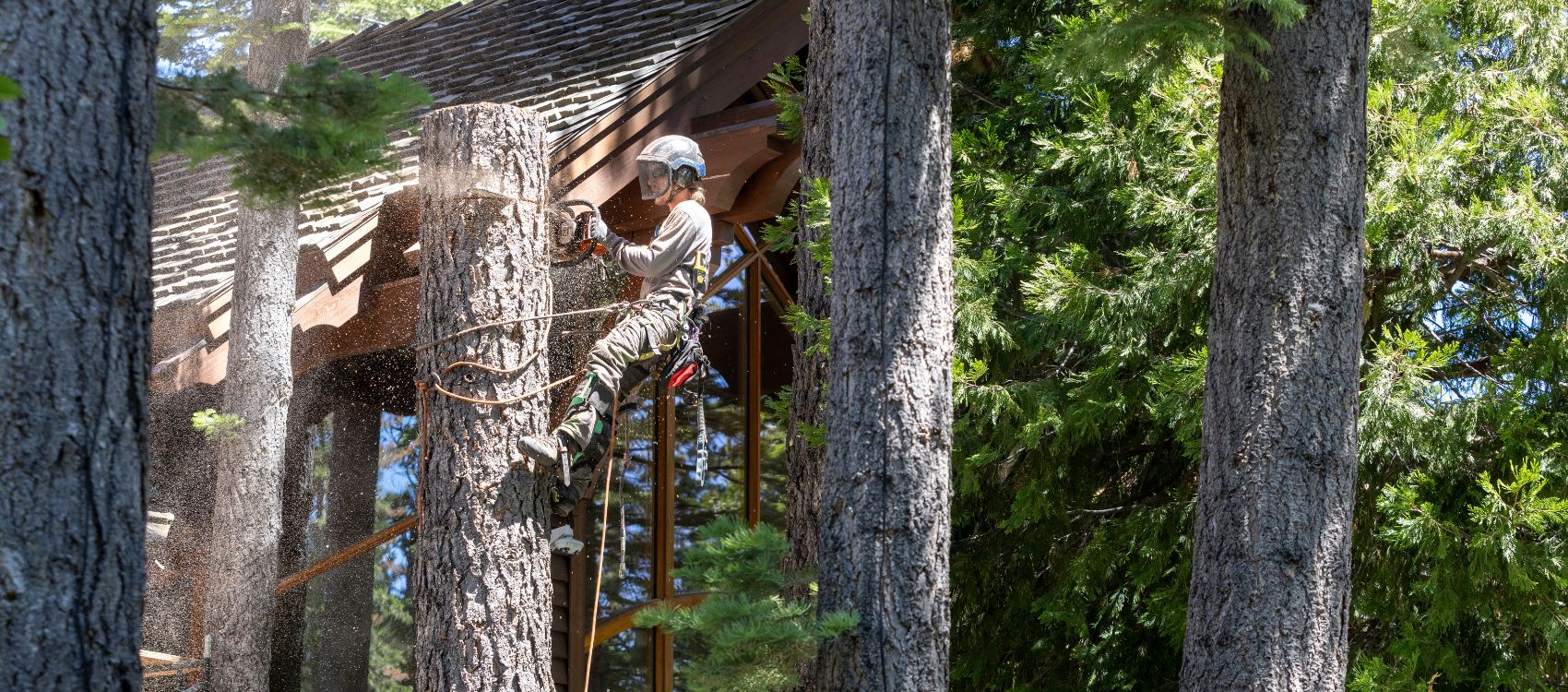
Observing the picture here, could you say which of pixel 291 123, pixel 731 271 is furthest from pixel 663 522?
pixel 291 123

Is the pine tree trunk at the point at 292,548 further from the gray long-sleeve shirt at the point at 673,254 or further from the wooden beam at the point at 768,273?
the wooden beam at the point at 768,273

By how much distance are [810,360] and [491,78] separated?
370 centimetres

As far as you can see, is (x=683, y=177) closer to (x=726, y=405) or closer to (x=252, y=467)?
(x=252, y=467)

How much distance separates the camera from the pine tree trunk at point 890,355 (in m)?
5.32

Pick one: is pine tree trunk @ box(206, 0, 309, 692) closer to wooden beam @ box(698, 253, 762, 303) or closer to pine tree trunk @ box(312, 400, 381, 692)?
pine tree trunk @ box(312, 400, 381, 692)

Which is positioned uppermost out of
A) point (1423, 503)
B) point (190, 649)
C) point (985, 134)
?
point (985, 134)

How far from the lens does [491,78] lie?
9992mm

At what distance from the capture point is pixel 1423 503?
22.4ft

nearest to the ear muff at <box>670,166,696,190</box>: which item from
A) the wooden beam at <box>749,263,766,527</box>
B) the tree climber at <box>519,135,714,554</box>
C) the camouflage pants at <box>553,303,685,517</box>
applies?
the tree climber at <box>519,135,714,554</box>

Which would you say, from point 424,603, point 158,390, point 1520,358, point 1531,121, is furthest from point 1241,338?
point 158,390

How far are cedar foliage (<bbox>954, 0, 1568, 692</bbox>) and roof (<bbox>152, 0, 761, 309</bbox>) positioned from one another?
2.24 metres

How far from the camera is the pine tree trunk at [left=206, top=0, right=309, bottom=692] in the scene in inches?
287

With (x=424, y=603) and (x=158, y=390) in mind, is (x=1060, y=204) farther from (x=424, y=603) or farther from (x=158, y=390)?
(x=158, y=390)

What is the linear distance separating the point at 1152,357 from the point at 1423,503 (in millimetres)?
1554
